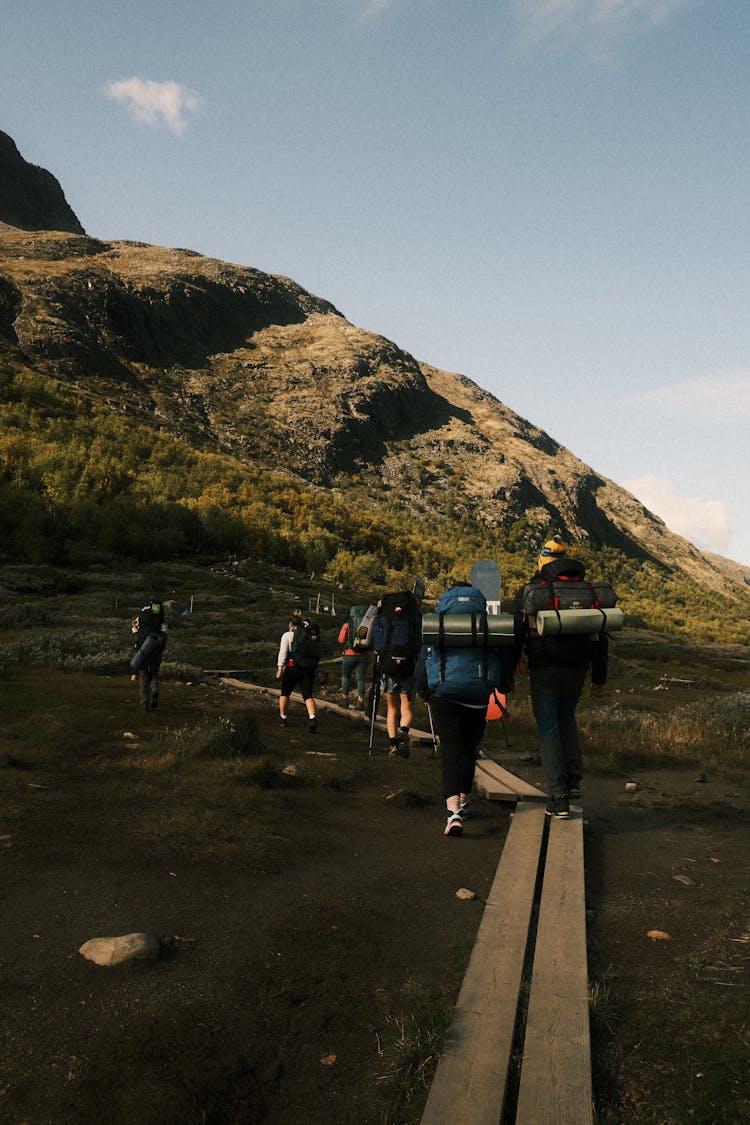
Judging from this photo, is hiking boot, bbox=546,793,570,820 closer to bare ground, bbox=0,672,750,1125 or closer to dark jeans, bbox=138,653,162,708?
bare ground, bbox=0,672,750,1125

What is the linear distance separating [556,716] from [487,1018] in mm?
4116

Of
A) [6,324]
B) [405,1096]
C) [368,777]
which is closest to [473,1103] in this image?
[405,1096]

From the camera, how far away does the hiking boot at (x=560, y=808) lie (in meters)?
7.21

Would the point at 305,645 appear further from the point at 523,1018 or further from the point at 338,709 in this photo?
the point at 523,1018

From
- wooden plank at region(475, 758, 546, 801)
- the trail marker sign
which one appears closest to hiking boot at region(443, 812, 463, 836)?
wooden plank at region(475, 758, 546, 801)

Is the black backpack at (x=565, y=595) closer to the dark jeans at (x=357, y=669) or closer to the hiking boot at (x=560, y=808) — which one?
the hiking boot at (x=560, y=808)

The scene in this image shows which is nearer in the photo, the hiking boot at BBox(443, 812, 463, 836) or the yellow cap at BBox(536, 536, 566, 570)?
the hiking boot at BBox(443, 812, 463, 836)

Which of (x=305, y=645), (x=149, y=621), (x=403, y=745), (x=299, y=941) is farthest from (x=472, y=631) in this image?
(x=149, y=621)

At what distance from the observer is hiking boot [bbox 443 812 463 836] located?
707cm

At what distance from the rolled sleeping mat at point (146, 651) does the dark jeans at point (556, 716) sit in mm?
8734

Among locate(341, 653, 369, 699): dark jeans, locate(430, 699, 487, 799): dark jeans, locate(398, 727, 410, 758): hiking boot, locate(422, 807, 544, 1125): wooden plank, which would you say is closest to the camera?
locate(422, 807, 544, 1125): wooden plank

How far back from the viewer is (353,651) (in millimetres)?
16234

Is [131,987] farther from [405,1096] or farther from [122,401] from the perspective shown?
[122,401]

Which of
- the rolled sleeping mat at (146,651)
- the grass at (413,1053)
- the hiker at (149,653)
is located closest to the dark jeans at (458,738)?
the grass at (413,1053)
